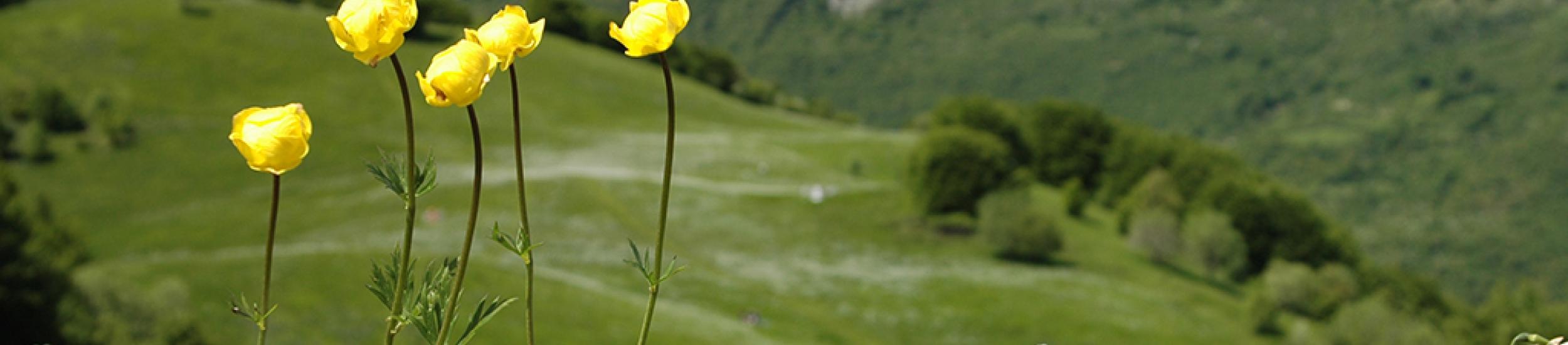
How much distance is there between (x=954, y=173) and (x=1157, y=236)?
15531mm

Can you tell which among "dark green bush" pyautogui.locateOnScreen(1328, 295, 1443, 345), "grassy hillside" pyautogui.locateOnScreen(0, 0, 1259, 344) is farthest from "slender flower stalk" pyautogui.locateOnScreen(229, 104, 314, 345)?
"dark green bush" pyautogui.locateOnScreen(1328, 295, 1443, 345)

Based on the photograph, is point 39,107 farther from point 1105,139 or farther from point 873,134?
point 1105,139

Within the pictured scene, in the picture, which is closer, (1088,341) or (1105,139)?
(1088,341)

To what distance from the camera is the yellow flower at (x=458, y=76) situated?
2.62 meters

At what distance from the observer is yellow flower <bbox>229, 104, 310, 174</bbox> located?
2.69 m

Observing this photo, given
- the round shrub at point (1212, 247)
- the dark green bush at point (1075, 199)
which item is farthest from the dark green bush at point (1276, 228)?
the dark green bush at point (1075, 199)

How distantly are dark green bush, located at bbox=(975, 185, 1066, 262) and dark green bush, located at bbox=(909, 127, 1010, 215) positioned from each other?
259 cm

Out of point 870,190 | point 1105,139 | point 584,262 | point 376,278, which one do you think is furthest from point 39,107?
point 376,278

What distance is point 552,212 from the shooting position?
70875mm

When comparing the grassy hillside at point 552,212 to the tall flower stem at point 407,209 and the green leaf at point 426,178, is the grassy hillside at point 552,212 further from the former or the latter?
the tall flower stem at point 407,209

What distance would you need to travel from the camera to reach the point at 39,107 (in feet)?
283

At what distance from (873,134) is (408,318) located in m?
113

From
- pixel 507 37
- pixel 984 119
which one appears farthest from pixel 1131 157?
pixel 507 37

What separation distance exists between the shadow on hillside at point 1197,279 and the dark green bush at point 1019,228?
887cm
